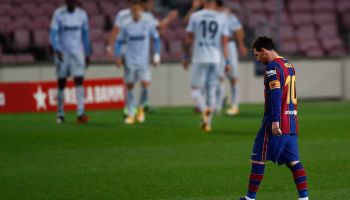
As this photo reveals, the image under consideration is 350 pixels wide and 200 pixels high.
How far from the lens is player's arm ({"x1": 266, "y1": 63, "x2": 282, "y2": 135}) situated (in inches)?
373

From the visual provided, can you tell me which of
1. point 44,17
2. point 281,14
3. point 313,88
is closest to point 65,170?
point 44,17

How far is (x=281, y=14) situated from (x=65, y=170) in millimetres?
15891

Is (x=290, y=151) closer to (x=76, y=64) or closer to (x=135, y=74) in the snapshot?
(x=76, y=64)

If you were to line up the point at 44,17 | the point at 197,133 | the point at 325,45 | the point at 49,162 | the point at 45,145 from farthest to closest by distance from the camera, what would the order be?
the point at 325,45, the point at 44,17, the point at 197,133, the point at 45,145, the point at 49,162

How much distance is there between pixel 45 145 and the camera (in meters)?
15.1

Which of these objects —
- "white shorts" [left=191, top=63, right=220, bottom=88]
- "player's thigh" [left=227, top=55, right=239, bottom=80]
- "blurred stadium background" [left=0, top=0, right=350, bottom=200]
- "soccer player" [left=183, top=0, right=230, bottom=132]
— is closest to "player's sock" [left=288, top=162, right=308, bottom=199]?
"blurred stadium background" [left=0, top=0, right=350, bottom=200]

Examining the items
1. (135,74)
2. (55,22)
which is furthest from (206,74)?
(55,22)

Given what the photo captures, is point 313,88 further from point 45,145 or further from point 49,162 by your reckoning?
point 49,162

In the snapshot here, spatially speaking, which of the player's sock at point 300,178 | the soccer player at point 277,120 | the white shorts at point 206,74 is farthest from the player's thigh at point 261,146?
the white shorts at point 206,74

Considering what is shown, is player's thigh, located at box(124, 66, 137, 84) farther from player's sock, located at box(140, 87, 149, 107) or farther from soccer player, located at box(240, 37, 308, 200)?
soccer player, located at box(240, 37, 308, 200)

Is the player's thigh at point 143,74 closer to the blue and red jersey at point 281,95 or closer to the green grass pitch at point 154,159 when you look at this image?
the green grass pitch at point 154,159

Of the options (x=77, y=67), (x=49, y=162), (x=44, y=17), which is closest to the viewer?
(x=49, y=162)

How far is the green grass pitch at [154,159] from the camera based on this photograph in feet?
35.9

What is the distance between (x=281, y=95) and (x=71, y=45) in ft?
31.1
